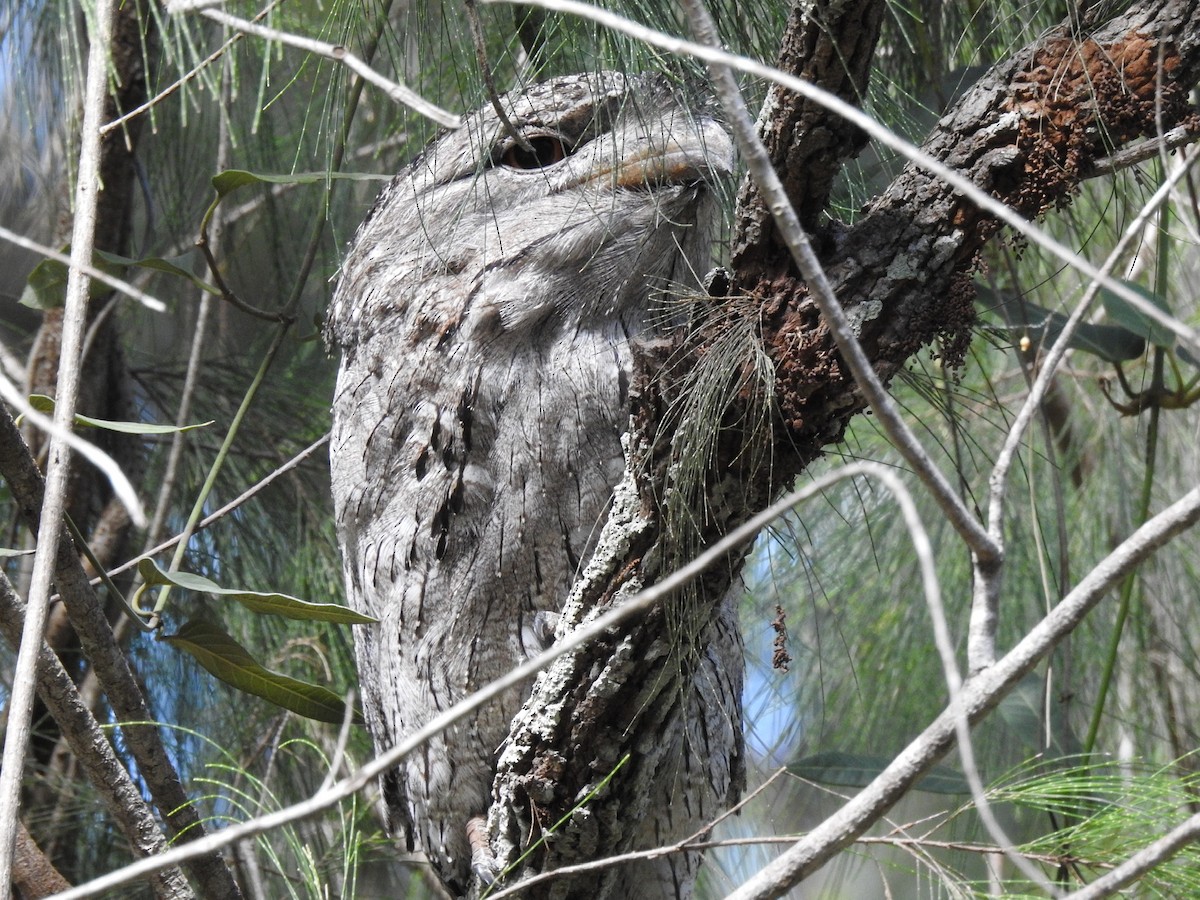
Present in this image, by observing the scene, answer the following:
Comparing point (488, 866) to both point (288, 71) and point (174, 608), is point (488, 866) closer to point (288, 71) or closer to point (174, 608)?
point (174, 608)

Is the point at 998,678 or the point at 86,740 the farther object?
the point at 86,740

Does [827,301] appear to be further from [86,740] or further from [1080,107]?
[86,740]

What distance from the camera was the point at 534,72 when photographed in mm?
1245

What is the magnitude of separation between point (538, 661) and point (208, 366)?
6.76 ft

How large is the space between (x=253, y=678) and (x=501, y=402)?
1.40ft

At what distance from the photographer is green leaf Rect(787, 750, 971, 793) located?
1.57m

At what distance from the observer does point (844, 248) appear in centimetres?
94

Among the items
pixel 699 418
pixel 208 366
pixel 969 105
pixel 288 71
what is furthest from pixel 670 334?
pixel 208 366

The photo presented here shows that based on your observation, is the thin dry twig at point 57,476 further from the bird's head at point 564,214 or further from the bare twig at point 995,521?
the bare twig at point 995,521

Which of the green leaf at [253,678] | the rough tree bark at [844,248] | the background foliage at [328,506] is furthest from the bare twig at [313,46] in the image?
the background foliage at [328,506]

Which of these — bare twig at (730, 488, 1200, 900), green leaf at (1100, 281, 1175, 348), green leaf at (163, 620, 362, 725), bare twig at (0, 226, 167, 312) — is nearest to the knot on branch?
bare twig at (730, 488, 1200, 900)

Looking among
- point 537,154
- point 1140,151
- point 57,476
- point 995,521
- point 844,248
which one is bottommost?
point 57,476

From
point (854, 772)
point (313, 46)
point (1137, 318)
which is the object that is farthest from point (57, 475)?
point (1137, 318)

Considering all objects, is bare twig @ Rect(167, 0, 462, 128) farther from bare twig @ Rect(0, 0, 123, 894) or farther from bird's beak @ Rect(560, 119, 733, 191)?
bird's beak @ Rect(560, 119, 733, 191)
